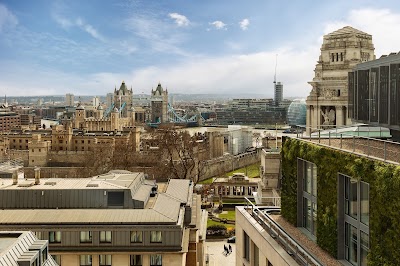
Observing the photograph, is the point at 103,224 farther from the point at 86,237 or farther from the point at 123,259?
the point at 123,259

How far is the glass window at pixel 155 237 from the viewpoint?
2856 cm

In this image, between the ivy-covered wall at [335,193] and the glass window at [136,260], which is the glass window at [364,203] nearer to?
the ivy-covered wall at [335,193]

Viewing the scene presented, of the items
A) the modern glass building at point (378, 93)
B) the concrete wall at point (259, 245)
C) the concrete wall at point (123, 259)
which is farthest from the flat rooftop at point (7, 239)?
the modern glass building at point (378, 93)

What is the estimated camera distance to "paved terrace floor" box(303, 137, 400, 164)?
546 inches

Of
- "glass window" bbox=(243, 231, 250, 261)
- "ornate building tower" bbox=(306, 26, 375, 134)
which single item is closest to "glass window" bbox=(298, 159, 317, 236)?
"glass window" bbox=(243, 231, 250, 261)

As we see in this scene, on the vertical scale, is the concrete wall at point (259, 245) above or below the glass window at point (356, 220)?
below

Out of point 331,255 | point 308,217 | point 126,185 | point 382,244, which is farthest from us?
point 126,185

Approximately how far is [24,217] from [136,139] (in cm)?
7563

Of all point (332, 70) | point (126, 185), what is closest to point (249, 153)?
point (332, 70)

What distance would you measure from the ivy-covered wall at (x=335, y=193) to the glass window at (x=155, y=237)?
10.6m

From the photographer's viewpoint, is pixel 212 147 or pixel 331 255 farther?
pixel 212 147

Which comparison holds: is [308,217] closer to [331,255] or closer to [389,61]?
[331,255]

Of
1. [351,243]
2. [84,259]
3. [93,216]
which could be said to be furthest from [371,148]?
[84,259]

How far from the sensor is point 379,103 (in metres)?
18.2
